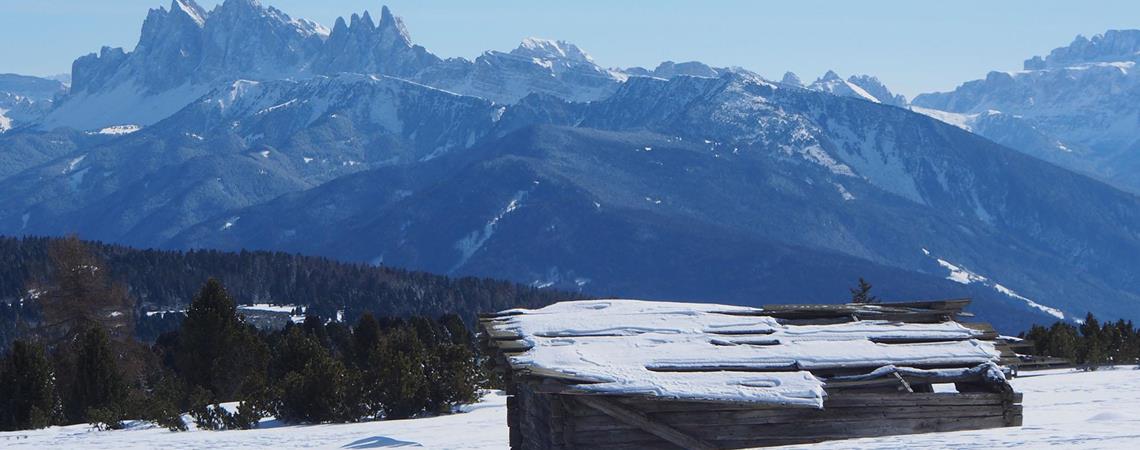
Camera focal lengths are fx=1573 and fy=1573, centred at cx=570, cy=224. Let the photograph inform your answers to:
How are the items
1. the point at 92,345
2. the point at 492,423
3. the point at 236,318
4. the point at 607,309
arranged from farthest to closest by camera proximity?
the point at 236,318 < the point at 92,345 < the point at 492,423 < the point at 607,309

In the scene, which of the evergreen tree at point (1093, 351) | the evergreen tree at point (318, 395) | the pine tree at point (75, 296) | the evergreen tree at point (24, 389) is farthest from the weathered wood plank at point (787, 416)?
the pine tree at point (75, 296)

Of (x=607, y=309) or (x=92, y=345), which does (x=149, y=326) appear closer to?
(x=92, y=345)

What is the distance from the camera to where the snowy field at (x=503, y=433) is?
26.1 m

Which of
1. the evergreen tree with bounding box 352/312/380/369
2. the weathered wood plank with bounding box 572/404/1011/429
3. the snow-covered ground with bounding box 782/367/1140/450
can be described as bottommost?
the snow-covered ground with bounding box 782/367/1140/450

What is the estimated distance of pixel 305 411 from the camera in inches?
1831

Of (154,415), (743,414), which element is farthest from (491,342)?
(154,415)

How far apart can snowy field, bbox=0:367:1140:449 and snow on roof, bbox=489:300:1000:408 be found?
1.58 meters

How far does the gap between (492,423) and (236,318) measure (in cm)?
2535

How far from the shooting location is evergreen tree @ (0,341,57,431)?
170 feet

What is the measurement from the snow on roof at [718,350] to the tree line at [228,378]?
15.6 metres

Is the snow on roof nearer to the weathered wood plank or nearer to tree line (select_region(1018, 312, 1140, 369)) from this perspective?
the weathered wood plank

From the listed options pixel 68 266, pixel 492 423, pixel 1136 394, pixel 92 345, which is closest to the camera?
pixel 1136 394

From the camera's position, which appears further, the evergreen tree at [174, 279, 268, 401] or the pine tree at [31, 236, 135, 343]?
the pine tree at [31, 236, 135, 343]

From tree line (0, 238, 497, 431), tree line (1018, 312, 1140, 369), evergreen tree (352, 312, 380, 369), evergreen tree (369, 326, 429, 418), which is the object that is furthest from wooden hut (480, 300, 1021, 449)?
evergreen tree (352, 312, 380, 369)
